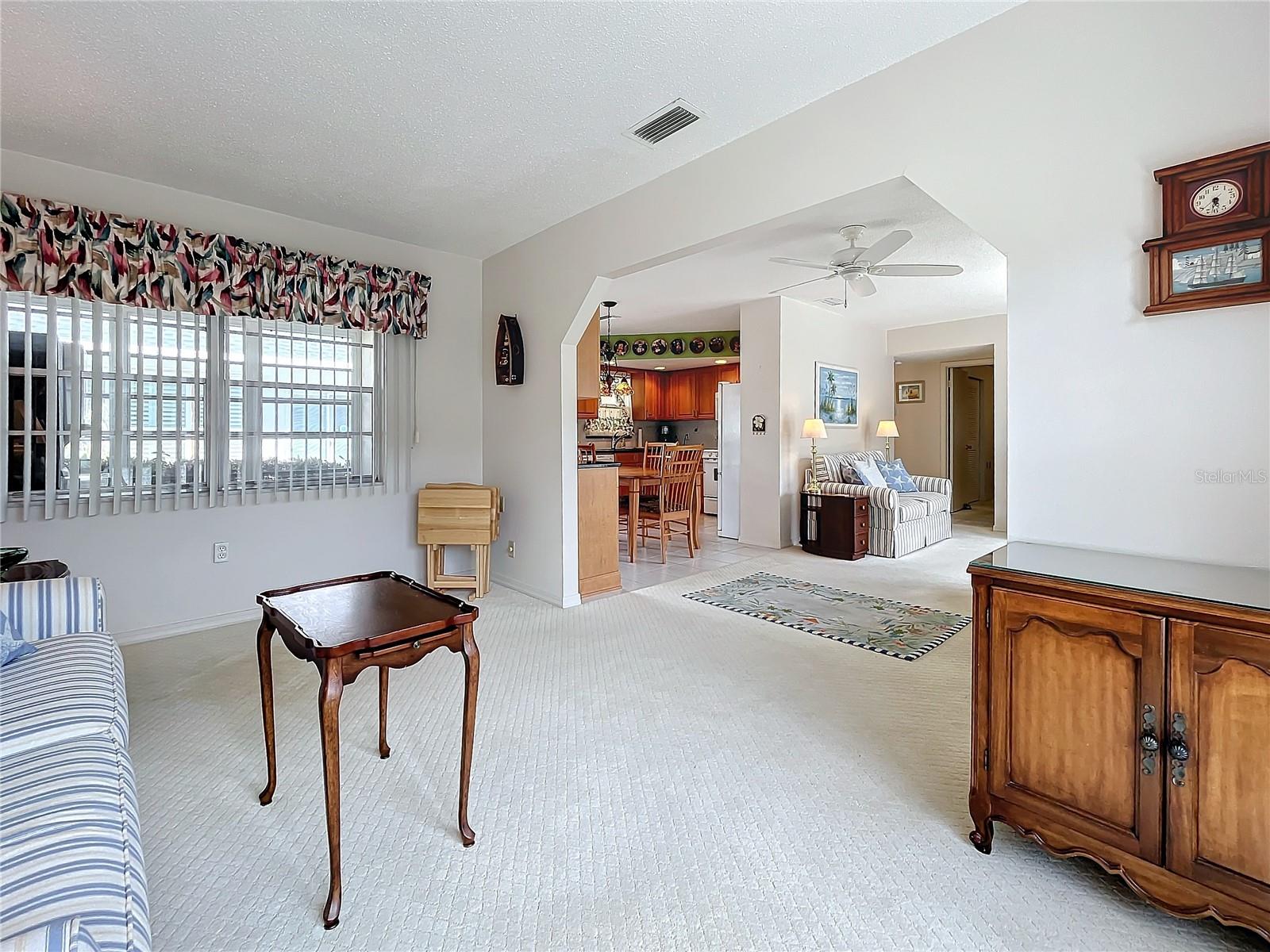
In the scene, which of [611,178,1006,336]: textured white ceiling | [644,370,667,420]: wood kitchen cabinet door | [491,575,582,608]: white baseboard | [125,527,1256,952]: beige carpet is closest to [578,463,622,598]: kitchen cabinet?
[491,575,582,608]: white baseboard

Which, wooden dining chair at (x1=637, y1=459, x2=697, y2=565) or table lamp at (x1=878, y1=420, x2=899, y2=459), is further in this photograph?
table lamp at (x1=878, y1=420, x2=899, y2=459)

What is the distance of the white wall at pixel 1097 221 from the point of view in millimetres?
1603

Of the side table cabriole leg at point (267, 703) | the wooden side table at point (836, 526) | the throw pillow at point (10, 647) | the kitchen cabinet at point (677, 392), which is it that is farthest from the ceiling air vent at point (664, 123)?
the kitchen cabinet at point (677, 392)

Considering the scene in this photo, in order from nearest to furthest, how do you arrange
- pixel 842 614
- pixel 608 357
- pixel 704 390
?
pixel 842 614, pixel 608 357, pixel 704 390

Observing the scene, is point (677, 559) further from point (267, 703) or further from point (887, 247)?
point (267, 703)

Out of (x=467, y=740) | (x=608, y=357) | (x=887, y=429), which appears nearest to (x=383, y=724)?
(x=467, y=740)

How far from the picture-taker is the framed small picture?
353 inches

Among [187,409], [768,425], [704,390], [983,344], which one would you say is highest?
[983,344]

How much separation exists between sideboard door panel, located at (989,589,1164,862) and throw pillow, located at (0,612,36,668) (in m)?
2.77

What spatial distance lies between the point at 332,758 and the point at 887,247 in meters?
3.78

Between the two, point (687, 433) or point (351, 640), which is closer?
point (351, 640)

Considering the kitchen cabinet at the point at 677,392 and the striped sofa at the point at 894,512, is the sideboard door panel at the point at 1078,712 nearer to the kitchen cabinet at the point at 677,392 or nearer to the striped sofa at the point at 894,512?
the striped sofa at the point at 894,512

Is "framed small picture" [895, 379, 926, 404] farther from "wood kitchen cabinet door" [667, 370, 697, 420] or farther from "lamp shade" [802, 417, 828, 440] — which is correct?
"lamp shade" [802, 417, 828, 440]

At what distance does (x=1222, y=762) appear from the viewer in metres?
1.31
